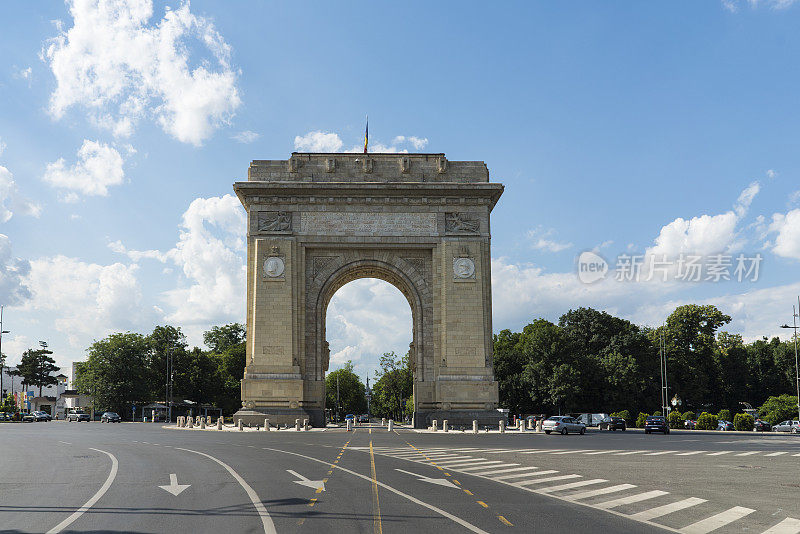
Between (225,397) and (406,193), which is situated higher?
(406,193)

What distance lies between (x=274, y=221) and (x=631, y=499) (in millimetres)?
39370

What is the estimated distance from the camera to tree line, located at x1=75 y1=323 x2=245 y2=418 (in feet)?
301

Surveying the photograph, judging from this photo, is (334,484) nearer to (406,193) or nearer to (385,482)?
(385,482)

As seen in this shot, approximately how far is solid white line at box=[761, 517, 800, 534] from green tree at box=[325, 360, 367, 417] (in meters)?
136

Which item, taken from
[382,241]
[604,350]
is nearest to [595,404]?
[604,350]

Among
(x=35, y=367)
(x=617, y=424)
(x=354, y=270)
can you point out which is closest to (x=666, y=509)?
(x=354, y=270)

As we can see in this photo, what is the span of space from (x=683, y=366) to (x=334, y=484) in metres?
74.2

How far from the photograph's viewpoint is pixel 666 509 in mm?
12539

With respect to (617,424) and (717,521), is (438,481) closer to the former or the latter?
(717,521)

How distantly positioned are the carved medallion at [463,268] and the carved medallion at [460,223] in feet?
6.87

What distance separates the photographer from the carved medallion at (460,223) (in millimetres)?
50312

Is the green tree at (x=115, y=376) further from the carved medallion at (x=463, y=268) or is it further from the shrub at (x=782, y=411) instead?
the shrub at (x=782, y=411)

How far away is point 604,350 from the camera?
74.8 metres

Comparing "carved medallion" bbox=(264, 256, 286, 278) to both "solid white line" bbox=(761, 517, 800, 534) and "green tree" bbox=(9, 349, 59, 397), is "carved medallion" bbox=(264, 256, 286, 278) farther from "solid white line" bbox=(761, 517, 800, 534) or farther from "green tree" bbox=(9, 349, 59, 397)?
"green tree" bbox=(9, 349, 59, 397)
